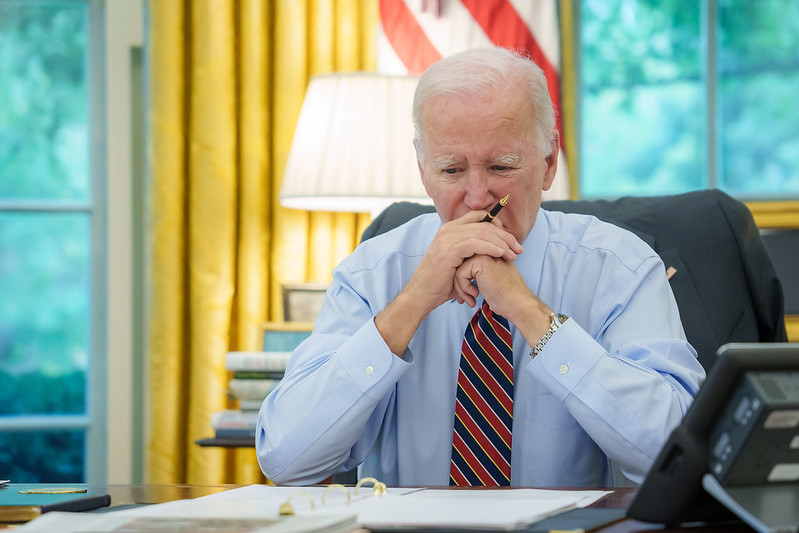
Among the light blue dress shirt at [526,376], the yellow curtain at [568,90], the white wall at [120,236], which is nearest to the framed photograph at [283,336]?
the light blue dress shirt at [526,376]

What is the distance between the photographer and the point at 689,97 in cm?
290

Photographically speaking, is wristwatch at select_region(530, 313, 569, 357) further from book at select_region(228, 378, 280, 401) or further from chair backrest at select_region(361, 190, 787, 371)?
book at select_region(228, 378, 280, 401)

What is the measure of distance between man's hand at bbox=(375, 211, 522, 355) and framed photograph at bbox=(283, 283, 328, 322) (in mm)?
953

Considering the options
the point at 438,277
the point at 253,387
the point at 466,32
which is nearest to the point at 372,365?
the point at 438,277

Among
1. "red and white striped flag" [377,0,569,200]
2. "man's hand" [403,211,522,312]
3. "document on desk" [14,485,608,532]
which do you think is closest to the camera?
"document on desk" [14,485,608,532]

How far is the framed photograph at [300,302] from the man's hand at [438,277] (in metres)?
0.95

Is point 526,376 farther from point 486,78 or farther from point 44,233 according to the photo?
point 44,233

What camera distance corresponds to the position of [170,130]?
97.2 inches

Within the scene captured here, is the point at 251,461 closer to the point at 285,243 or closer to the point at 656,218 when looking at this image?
the point at 285,243

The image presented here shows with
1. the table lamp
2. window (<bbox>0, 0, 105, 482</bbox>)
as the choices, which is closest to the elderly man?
the table lamp

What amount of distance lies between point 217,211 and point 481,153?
1386mm

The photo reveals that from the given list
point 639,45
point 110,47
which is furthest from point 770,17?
point 110,47

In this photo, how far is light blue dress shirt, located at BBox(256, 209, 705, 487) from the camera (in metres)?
1.11

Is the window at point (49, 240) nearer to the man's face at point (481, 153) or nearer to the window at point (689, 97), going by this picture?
the window at point (689, 97)
